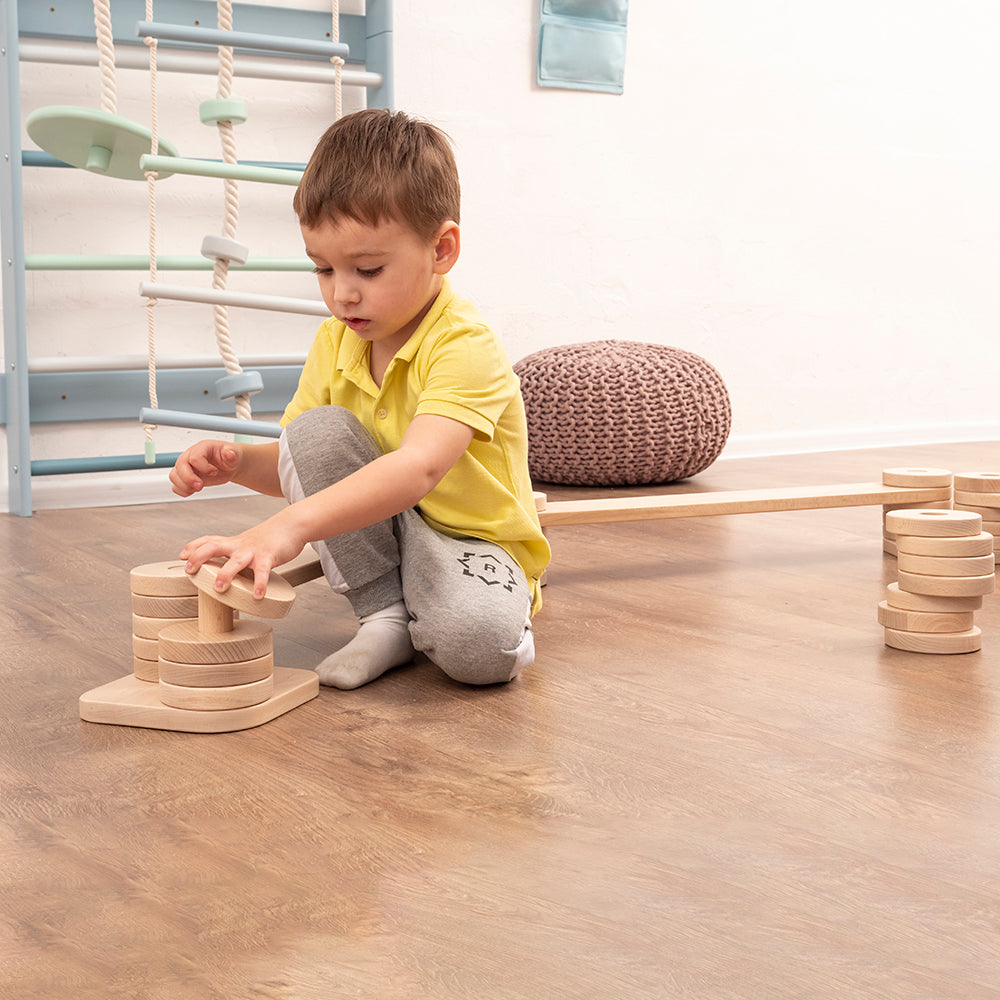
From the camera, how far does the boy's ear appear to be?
1.12 metres

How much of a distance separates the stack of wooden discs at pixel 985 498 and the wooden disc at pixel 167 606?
1.05 metres

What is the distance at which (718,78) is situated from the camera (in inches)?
117

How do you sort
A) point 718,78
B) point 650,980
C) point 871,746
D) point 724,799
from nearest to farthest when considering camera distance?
point 650,980 → point 724,799 → point 871,746 → point 718,78

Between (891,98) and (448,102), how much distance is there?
1.35m

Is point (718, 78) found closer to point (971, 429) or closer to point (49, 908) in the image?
point (971, 429)

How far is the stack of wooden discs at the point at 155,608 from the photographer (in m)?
1.04

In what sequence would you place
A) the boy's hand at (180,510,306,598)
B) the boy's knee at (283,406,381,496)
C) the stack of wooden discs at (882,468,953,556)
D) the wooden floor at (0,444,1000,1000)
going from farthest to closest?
the stack of wooden discs at (882,468,953,556), the boy's knee at (283,406,381,496), the boy's hand at (180,510,306,598), the wooden floor at (0,444,1000,1000)

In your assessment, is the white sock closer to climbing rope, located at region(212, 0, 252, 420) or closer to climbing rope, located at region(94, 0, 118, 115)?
climbing rope, located at region(212, 0, 252, 420)

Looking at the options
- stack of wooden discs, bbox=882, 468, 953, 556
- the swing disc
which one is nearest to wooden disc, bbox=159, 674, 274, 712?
stack of wooden discs, bbox=882, 468, 953, 556

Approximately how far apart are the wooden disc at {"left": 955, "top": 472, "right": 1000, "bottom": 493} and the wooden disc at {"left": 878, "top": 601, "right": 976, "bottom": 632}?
451mm

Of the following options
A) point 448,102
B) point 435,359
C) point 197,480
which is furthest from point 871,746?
point 448,102

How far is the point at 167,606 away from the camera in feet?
3.43

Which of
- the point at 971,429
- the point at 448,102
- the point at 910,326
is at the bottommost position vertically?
the point at 971,429

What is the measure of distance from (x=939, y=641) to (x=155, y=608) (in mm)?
737
